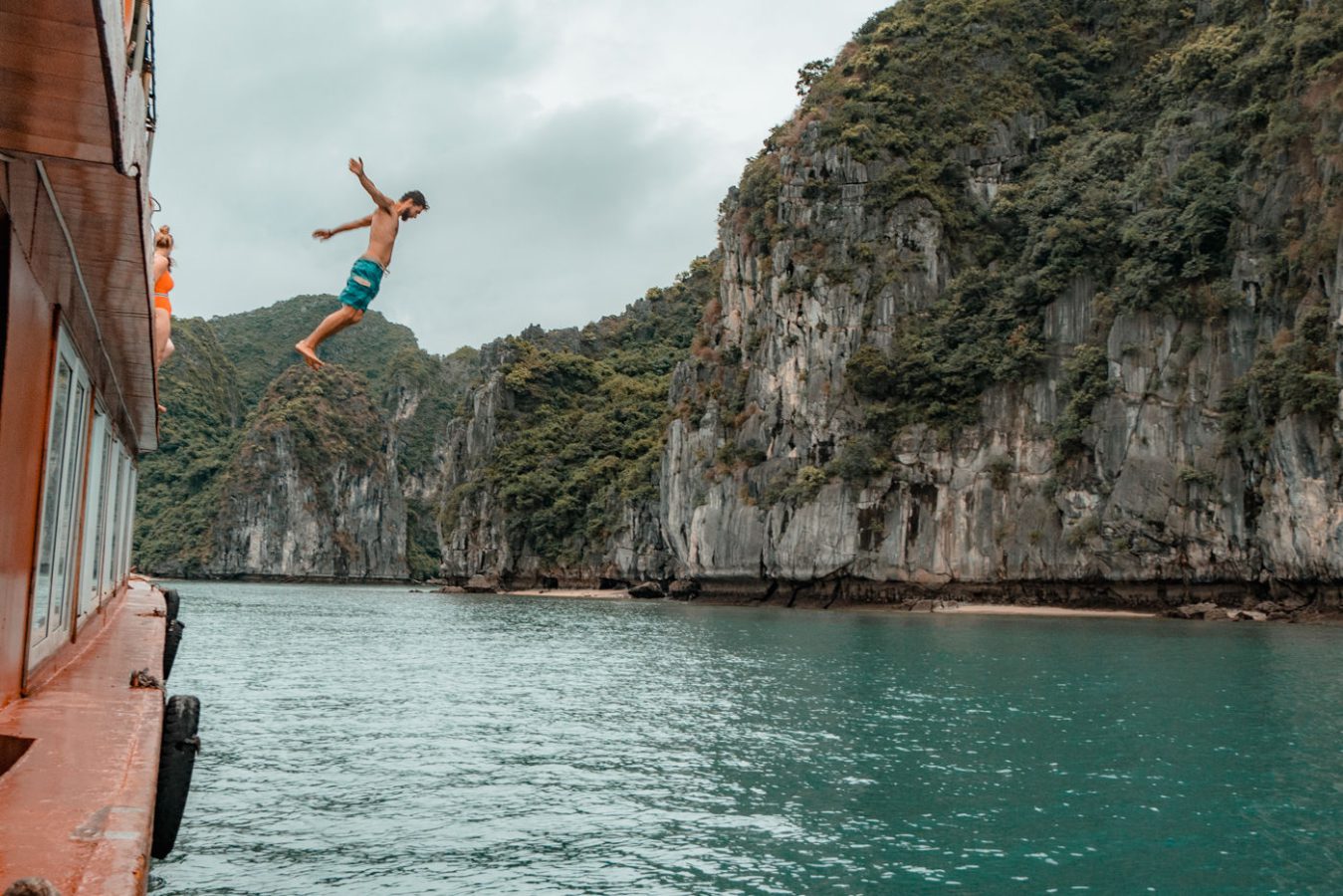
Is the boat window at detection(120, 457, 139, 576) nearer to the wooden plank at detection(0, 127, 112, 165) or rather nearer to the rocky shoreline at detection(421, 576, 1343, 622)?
the wooden plank at detection(0, 127, 112, 165)

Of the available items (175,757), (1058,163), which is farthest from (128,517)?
(1058,163)

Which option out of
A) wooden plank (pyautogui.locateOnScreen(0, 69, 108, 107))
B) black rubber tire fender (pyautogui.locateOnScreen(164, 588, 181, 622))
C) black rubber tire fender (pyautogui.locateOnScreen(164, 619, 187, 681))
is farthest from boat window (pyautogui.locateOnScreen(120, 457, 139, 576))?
wooden plank (pyautogui.locateOnScreen(0, 69, 108, 107))

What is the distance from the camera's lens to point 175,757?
6750 millimetres

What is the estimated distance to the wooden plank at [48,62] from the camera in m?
2.90

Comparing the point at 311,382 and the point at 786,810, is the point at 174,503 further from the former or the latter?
the point at 786,810

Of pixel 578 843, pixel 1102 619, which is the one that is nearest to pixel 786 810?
pixel 578 843

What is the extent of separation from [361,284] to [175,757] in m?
3.66

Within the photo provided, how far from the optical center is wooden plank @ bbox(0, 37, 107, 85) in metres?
2.90

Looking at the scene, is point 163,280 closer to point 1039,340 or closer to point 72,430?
point 72,430

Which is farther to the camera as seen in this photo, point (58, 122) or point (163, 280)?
point (163, 280)

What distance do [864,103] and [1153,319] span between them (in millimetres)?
19260

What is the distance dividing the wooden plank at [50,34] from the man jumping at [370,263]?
2130mm

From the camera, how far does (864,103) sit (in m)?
53.2

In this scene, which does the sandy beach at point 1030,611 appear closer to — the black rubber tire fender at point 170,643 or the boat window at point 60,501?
the black rubber tire fender at point 170,643
